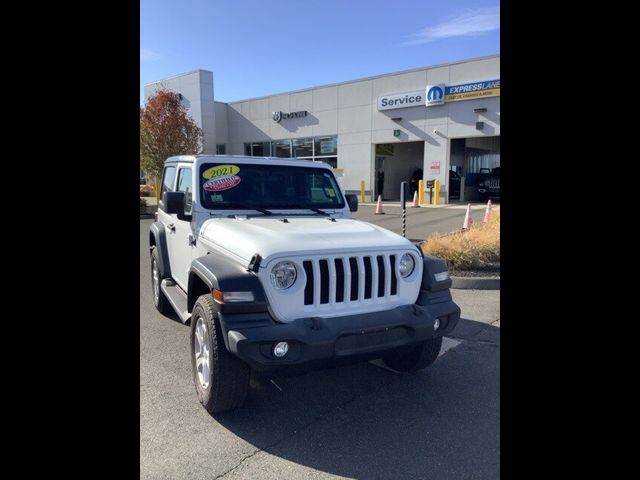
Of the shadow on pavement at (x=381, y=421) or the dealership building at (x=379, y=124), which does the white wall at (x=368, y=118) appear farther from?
the shadow on pavement at (x=381, y=421)

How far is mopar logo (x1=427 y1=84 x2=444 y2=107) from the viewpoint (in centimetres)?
2034

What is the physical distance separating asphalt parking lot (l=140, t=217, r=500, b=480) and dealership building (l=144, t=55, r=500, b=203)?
16.0m

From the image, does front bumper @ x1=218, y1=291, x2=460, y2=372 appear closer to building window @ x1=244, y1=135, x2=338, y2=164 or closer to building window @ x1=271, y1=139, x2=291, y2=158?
building window @ x1=244, y1=135, x2=338, y2=164

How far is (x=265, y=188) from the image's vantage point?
461 centimetres

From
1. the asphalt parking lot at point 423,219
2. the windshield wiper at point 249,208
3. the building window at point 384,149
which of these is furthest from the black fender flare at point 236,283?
the building window at point 384,149

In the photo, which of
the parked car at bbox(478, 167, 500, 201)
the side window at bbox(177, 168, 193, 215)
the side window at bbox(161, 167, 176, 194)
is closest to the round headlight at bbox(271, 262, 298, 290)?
the side window at bbox(177, 168, 193, 215)

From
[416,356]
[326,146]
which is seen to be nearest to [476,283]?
[416,356]

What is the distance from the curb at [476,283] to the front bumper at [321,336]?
13.1ft

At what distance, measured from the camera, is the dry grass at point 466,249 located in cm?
756

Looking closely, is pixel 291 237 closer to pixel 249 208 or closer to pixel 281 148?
pixel 249 208

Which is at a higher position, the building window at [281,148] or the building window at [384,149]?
the building window at [281,148]

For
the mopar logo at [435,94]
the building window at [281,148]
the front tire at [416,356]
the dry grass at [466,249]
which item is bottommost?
the front tire at [416,356]

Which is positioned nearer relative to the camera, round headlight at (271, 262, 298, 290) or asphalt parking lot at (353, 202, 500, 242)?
round headlight at (271, 262, 298, 290)
